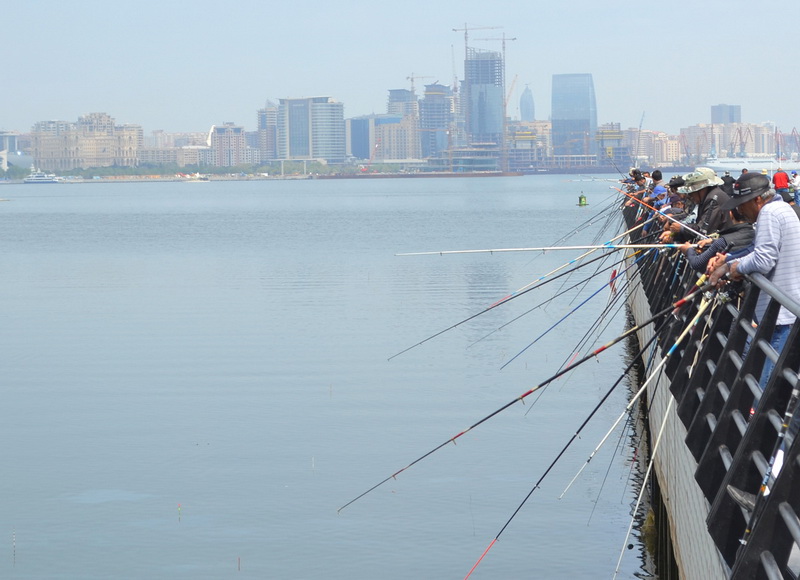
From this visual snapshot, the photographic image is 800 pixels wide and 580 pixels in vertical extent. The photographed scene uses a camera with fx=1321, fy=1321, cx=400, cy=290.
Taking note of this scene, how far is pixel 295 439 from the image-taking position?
16.0 metres

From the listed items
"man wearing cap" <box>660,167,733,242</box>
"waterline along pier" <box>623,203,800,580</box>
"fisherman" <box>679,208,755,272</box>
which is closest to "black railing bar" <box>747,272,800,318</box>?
"waterline along pier" <box>623,203,800,580</box>

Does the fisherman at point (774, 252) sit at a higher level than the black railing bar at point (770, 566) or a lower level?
higher

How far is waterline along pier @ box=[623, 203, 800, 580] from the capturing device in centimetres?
446

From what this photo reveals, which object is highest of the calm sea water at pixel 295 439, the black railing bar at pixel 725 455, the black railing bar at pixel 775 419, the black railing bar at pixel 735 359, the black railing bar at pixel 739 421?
the black railing bar at pixel 735 359

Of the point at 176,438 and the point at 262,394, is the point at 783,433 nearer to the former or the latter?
the point at 176,438

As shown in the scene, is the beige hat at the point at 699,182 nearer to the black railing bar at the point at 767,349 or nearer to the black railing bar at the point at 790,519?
the black railing bar at the point at 767,349

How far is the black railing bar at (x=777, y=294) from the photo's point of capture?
14.4 feet

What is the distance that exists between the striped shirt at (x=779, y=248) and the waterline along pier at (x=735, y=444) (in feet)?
0.73

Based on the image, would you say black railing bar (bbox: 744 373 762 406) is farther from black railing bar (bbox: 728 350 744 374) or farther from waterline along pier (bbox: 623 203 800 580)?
black railing bar (bbox: 728 350 744 374)

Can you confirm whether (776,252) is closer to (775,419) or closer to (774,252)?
(774,252)

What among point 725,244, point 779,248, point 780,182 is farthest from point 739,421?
point 780,182

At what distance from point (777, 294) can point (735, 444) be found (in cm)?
118

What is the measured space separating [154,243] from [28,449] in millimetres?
50969

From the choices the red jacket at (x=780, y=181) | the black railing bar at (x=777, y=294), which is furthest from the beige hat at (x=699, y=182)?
the black railing bar at (x=777, y=294)
